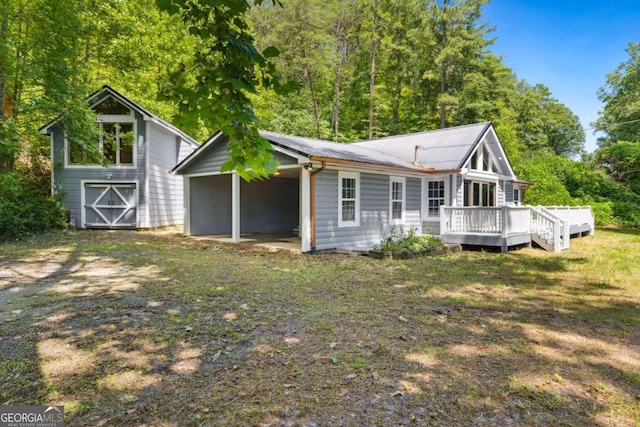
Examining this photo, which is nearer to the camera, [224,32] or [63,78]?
[224,32]

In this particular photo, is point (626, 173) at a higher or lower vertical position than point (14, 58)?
lower

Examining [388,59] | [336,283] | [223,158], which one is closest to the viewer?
[336,283]

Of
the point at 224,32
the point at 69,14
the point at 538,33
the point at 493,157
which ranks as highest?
the point at 538,33

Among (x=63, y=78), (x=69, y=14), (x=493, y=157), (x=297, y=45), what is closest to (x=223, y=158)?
(x=63, y=78)

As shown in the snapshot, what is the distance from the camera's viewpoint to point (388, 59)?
27812 mm

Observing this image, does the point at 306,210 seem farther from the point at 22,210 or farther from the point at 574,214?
the point at 574,214

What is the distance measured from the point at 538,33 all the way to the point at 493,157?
10.7 meters

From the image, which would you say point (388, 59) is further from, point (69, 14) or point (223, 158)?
point (69, 14)

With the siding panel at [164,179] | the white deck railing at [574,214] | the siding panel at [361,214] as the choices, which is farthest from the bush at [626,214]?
the siding panel at [164,179]

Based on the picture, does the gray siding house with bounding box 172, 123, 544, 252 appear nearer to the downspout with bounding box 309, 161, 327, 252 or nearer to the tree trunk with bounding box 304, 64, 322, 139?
the downspout with bounding box 309, 161, 327, 252

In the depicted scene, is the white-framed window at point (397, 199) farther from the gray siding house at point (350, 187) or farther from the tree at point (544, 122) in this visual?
the tree at point (544, 122)

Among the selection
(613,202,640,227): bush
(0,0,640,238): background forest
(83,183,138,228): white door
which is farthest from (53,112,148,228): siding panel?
(613,202,640,227): bush

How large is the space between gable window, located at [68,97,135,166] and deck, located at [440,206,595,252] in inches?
487

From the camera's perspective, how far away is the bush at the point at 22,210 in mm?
10609
